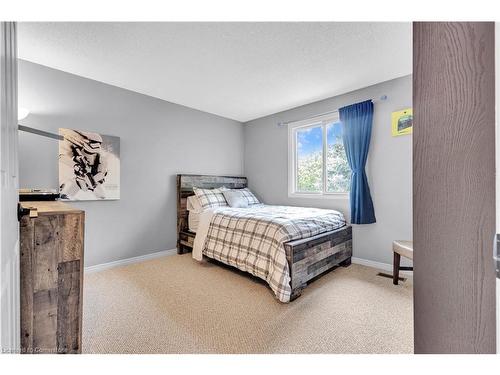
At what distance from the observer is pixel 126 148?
2.95 metres

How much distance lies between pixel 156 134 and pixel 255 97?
1507 mm

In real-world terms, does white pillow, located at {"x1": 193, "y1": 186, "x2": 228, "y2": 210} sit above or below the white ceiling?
below

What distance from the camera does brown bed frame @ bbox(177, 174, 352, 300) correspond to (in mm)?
2033

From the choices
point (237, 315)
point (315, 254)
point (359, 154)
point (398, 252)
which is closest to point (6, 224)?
point (237, 315)

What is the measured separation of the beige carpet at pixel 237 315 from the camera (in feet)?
4.72

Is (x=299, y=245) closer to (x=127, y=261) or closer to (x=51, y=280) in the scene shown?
(x=51, y=280)

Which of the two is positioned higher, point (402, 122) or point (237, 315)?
point (402, 122)

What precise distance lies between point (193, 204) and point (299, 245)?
1893 millimetres

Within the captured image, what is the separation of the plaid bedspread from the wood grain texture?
1394 millimetres

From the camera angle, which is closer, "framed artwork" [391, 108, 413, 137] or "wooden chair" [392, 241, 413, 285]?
"wooden chair" [392, 241, 413, 285]

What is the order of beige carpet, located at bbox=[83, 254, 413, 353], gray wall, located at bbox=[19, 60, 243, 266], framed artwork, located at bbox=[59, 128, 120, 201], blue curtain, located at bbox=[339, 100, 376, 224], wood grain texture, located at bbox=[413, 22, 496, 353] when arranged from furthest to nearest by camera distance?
blue curtain, located at bbox=[339, 100, 376, 224]
framed artwork, located at bbox=[59, 128, 120, 201]
gray wall, located at bbox=[19, 60, 243, 266]
beige carpet, located at bbox=[83, 254, 413, 353]
wood grain texture, located at bbox=[413, 22, 496, 353]

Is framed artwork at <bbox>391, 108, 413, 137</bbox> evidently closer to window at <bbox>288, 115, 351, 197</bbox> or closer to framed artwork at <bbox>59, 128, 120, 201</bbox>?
window at <bbox>288, 115, 351, 197</bbox>

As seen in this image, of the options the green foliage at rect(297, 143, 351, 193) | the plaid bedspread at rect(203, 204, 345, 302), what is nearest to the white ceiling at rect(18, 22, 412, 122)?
the green foliage at rect(297, 143, 351, 193)

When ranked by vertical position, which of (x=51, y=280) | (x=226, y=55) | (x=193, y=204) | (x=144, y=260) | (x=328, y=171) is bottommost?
(x=144, y=260)
